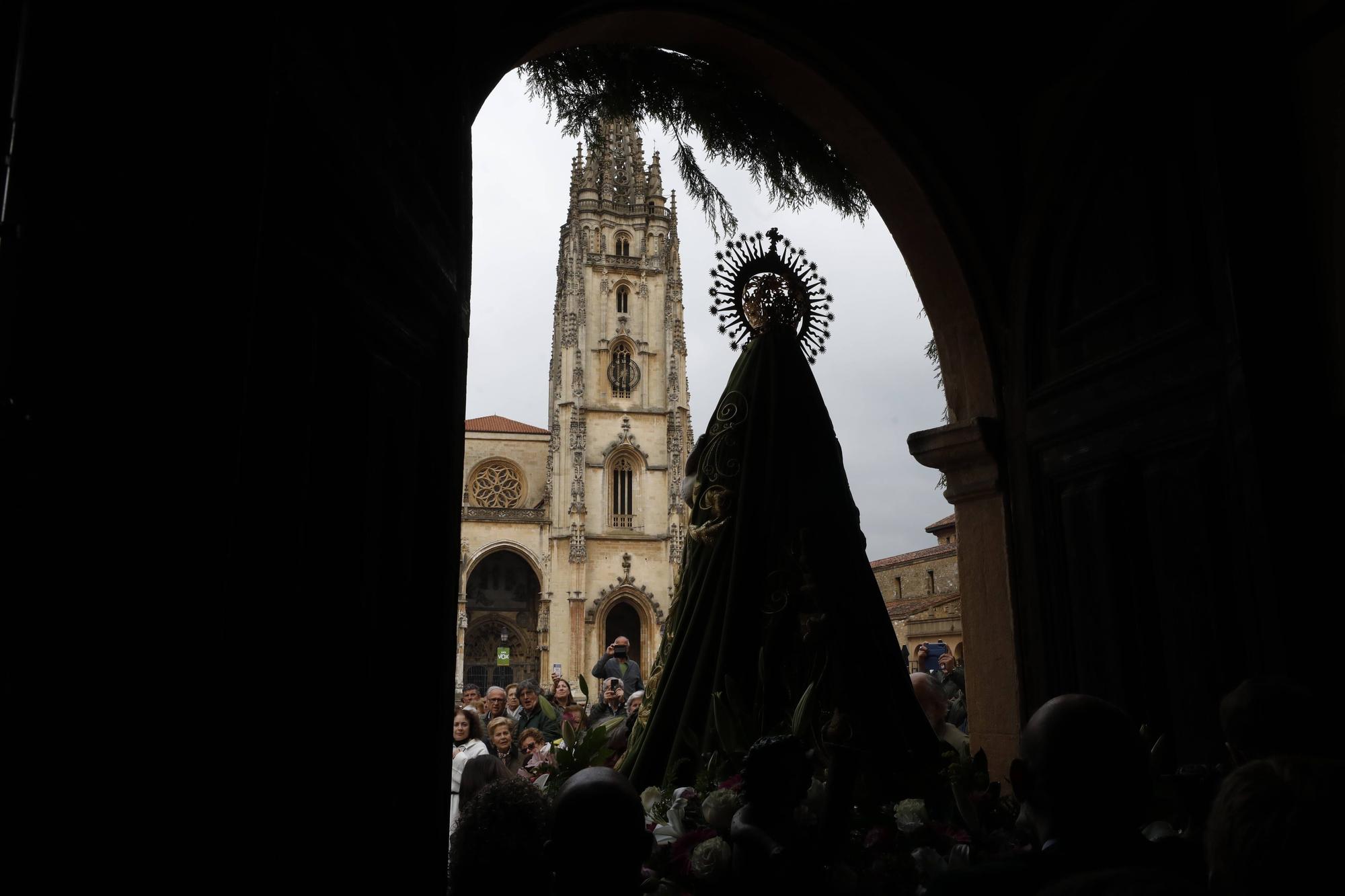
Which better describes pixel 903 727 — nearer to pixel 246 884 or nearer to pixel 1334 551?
pixel 1334 551

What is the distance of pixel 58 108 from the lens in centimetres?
80

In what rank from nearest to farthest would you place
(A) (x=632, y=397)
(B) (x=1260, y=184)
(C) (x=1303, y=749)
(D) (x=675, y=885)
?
(C) (x=1303, y=749), (D) (x=675, y=885), (B) (x=1260, y=184), (A) (x=632, y=397)

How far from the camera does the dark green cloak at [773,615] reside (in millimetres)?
2646

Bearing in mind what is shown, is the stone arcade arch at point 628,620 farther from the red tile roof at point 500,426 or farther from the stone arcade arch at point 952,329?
the stone arcade arch at point 952,329

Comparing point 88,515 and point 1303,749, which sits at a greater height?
point 88,515

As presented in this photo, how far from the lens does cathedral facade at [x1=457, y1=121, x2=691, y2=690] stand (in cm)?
3709

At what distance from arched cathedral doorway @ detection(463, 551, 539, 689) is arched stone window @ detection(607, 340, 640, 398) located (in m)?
8.20

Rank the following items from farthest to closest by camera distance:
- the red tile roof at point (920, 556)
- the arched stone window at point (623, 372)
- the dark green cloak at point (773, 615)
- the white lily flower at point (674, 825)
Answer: the arched stone window at point (623, 372) < the red tile roof at point (920, 556) < the dark green cloak at point (773, 615) < the white lily flower at point (674, 825)

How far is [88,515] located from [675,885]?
5.04 feet

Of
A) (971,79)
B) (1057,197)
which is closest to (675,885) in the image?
(1057,197)

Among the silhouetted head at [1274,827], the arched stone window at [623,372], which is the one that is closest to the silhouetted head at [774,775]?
the silhouetted head at [1274,827]

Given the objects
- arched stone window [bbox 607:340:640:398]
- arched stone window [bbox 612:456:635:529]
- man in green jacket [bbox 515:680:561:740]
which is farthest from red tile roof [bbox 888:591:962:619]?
man in green jacket [bbox 515:680:561:740]

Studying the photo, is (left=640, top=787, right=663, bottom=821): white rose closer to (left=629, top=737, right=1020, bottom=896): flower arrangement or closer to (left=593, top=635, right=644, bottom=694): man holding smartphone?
(left=629, top=737, right=1020, bottom=896): flower arrangement

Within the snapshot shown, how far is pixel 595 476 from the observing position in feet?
125
